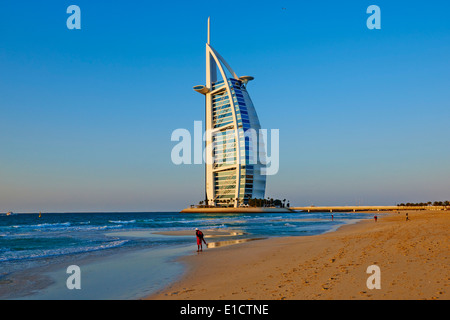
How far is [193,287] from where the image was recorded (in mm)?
10242

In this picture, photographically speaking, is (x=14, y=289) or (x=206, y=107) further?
(x=206, y=107)

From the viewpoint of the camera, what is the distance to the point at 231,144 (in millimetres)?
144500

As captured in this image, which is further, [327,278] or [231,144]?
[231,144]

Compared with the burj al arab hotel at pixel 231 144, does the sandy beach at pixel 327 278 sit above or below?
below

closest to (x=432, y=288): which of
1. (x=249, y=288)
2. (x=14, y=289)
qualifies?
(x=249, y=288)

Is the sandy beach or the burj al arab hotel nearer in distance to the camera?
the sandy beach

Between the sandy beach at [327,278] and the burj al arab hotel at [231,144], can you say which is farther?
the burj al arab hotel at [231,144]

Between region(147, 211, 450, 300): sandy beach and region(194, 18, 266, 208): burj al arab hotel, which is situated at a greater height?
region(194, 18, 266, 208): burj al arab hotel

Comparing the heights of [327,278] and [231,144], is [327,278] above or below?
below

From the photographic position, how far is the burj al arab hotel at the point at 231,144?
14112 cm

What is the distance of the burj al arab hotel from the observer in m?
141
